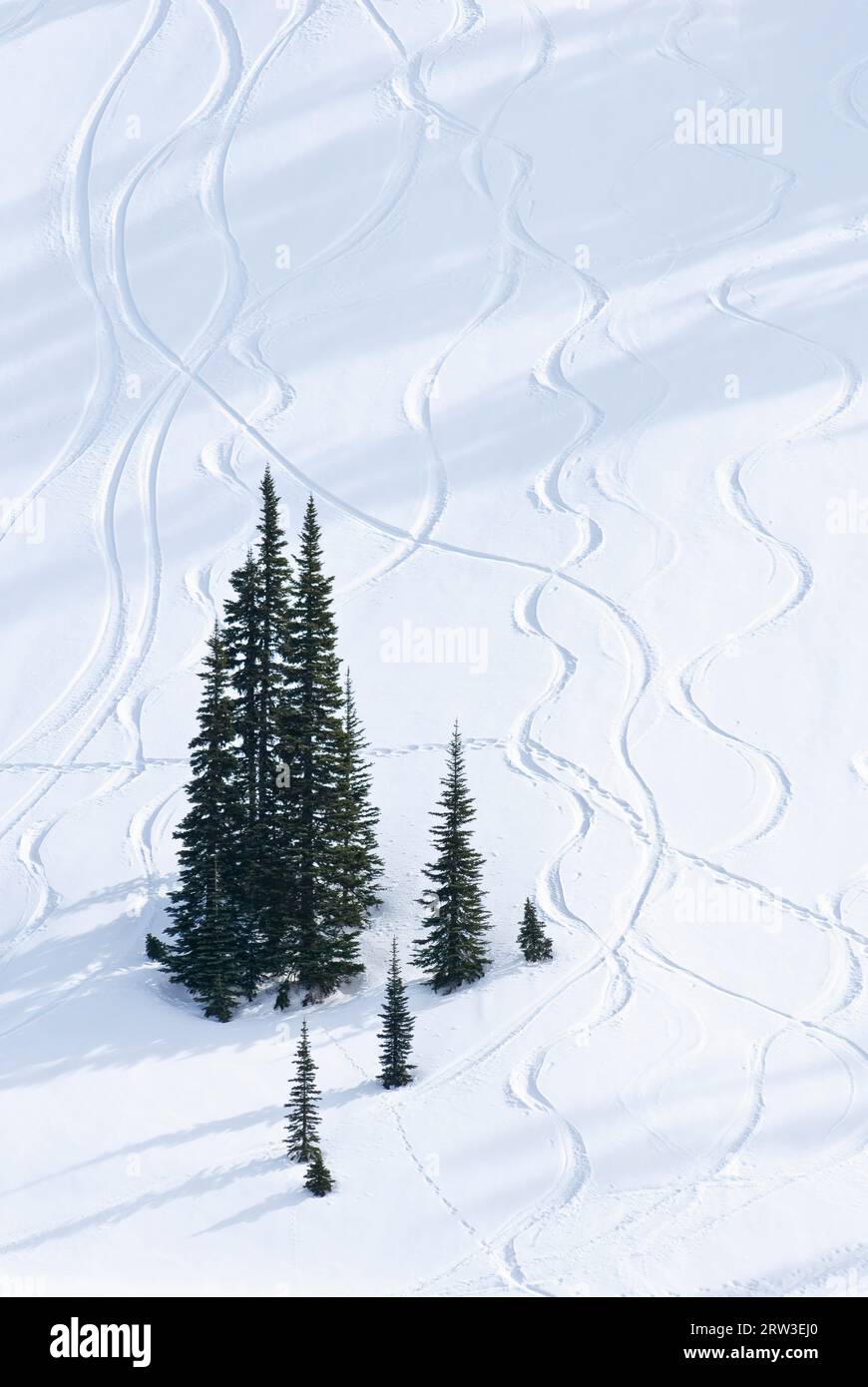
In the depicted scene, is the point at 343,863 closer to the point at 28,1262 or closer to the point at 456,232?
the point at 28,1262

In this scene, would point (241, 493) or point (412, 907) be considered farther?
point (241, 493)

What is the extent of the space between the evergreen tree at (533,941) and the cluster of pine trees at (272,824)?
269 centimetres

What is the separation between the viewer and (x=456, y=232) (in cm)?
5675

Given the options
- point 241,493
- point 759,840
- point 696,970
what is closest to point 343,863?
point 696,970

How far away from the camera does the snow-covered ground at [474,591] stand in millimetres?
24812

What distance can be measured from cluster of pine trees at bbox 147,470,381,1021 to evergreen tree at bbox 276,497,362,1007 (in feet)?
0.07

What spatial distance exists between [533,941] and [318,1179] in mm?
6672

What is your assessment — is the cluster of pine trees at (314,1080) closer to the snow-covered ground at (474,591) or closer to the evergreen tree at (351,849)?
the snow-covered ground at (474,591)

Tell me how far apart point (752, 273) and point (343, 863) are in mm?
31249

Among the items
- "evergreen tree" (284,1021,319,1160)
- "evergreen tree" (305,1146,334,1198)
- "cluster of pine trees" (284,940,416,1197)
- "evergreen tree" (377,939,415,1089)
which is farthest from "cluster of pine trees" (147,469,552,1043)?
"evergreen tree" (305,1146,334,1198)

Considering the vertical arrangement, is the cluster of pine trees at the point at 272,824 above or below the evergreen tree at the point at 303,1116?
above

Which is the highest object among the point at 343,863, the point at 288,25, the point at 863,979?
the point at 288,25

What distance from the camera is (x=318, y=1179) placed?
2439 cm

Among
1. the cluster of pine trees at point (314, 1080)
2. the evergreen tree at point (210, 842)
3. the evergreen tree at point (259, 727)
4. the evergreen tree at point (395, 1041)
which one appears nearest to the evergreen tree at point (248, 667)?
the evergreen tree at point (259, 727)
